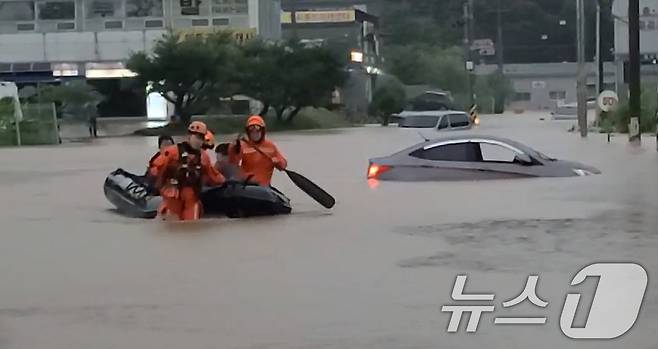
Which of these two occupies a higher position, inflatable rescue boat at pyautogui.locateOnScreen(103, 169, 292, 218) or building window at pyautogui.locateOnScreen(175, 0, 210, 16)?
building window at pyautogui.locateOnScreen(175, 0, 210, 16)

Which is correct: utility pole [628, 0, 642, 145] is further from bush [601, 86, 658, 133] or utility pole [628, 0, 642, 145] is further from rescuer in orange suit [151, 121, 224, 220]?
rescuer in orange suit [151, 121, 224, 220]

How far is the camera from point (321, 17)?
91188 millimetres

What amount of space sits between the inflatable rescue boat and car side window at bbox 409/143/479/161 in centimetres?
600

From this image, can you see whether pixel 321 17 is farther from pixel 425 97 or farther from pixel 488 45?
pixel 488 45

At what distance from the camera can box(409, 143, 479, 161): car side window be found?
82.7ft

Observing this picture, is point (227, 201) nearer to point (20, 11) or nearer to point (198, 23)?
point (198, 23)

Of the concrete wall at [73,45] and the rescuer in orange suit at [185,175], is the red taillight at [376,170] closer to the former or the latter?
the rescuer in orange suit at [185,175]

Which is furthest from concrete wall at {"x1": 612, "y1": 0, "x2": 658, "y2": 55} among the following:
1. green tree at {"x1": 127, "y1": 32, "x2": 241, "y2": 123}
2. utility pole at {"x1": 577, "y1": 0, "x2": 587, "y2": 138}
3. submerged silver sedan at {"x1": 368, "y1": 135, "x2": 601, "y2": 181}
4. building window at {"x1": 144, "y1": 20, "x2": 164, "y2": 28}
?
submerged silver sedan at {"x1": 368, "y1": 135, "x2": 601, "y2": 181}

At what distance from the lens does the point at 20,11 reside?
75.2 metres

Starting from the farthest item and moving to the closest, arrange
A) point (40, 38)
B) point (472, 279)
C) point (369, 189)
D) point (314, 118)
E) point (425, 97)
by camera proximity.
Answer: point (425, 97) → point (40, 38) → point (314, 118) → point (369, 189) → point (472, 279)

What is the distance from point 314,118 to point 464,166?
44.5 meters

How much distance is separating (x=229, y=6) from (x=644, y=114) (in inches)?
1244

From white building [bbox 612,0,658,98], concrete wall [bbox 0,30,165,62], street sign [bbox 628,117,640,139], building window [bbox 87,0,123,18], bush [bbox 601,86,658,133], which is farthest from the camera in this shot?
building window [bbox 87,0,123,18]

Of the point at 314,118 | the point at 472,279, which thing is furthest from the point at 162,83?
the point at 472,279
